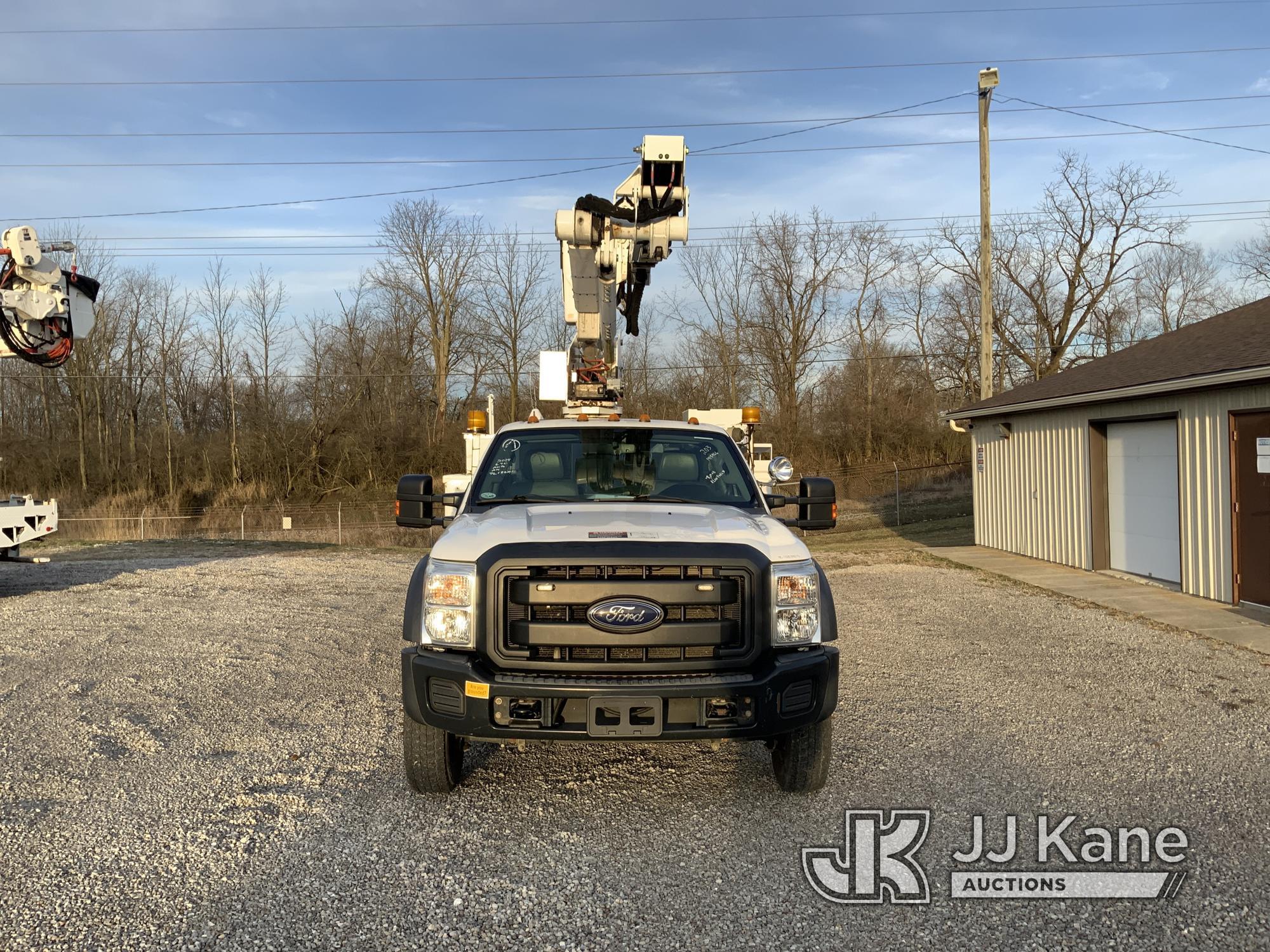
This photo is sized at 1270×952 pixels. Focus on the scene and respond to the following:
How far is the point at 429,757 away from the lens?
430 cm

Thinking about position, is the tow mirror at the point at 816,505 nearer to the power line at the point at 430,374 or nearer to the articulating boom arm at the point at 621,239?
the articulating boom arm at the point at 621,239

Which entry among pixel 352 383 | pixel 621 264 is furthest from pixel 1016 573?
pixel 352 383

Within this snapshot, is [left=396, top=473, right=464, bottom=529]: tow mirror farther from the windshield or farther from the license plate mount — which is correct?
the license plate mount

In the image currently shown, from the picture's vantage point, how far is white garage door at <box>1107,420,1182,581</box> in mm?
11492

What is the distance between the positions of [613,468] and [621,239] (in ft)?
12.0

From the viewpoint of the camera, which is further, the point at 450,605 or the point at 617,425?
the point at 617,425

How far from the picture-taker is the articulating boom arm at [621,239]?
7.32 m

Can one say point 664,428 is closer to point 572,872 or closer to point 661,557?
point 661,557

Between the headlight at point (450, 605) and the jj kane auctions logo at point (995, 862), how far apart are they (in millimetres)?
1809

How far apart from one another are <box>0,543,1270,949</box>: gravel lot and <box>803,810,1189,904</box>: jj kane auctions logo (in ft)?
0.25

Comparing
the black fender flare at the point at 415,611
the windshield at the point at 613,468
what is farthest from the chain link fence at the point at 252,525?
the black fender flare at the point at 415,611

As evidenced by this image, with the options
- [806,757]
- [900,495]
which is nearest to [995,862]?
[806,757]

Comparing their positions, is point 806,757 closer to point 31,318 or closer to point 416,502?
point 416,502

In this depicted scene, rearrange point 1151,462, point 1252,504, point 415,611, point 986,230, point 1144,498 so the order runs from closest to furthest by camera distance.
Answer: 1. point 415,611
2. point 1252,504
3. point 1151,462
4. point 1144,498
5. point 986,230
